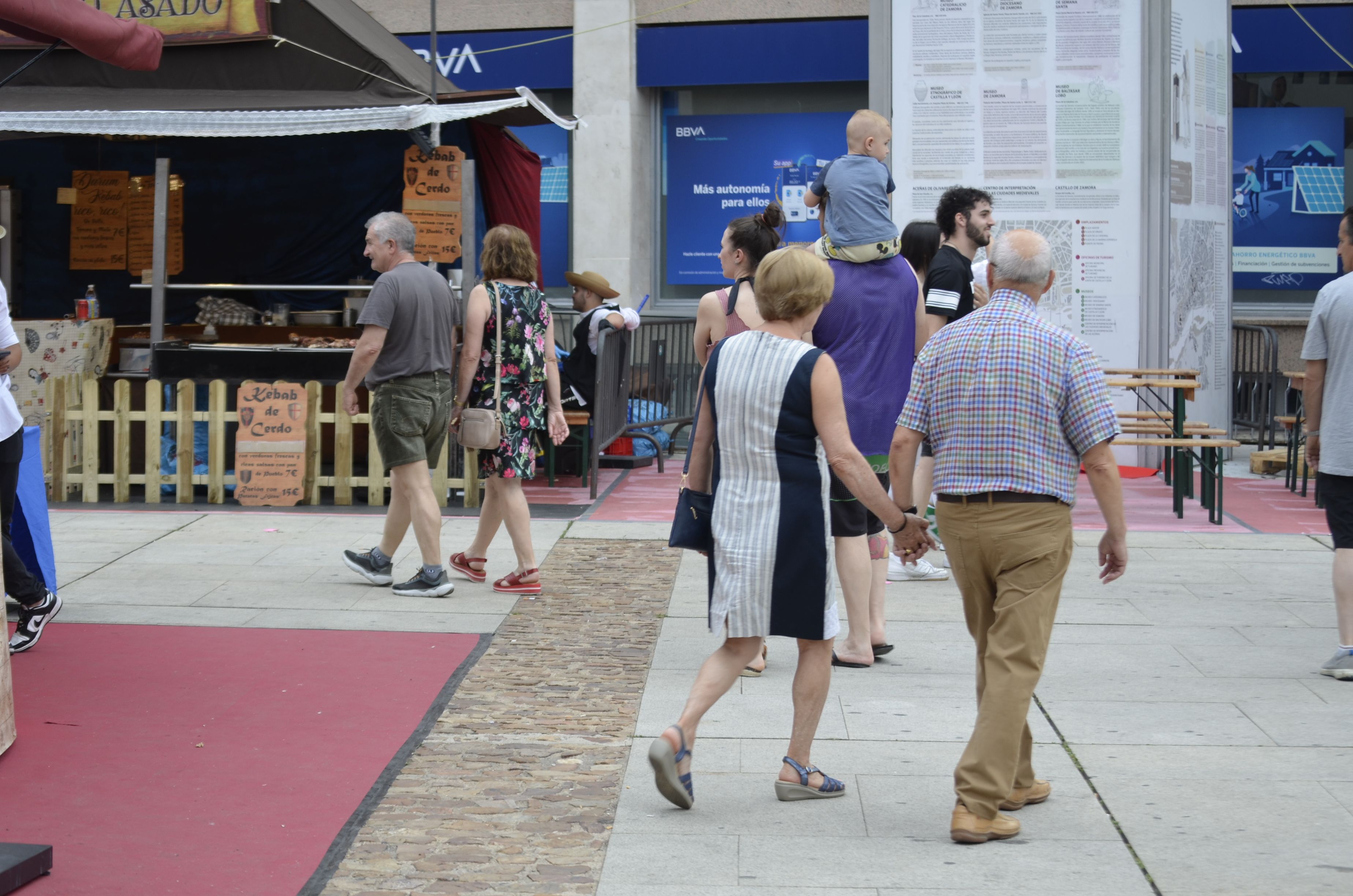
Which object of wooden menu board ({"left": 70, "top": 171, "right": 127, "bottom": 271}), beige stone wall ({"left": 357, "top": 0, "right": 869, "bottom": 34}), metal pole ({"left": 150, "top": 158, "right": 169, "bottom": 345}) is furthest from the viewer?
beige stone wall ({"left": 357, "top": 0, "right": 869, "bottom": 34})

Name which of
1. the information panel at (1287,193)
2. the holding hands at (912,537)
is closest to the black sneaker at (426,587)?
the holding hands at (912,537)

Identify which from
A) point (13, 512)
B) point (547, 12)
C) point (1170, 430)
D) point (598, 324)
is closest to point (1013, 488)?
point (13, 512)

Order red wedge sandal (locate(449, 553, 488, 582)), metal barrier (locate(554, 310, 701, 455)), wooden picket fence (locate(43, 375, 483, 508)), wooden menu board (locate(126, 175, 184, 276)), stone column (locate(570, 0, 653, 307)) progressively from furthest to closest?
stone column (locate(570, 0, 653, 307)), wooden menu board (locate(126, 175, 184, 276)), metal barrier (locate(554, 310, 701, 455)), wooden picket fence (locate(43, 375, 483, 508)), red wedge sandal (locate(449, 553, 488, 582))

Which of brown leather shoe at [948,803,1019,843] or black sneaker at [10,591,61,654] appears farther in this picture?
black sneaker at [10,591,61,654]

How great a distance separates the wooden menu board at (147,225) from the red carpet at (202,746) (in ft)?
26.3

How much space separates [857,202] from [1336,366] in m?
2.10

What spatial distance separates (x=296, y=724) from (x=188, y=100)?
24.5 ft

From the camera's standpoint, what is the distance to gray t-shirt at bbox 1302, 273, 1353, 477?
603cm

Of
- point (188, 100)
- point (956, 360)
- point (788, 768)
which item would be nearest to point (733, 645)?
point (788, 768)

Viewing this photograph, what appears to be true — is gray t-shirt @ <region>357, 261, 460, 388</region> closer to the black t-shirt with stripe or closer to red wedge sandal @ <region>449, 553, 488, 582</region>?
red wedge sandal @ <region>449, 553, 488, 582</region>

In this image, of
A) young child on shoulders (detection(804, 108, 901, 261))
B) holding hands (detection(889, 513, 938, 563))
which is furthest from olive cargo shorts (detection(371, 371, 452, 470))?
holding hands (detection(889, 513, 938, 563))

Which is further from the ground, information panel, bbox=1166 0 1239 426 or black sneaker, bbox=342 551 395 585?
information panel, bbox=1166 0 1239 426

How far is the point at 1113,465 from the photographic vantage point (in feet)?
13.8

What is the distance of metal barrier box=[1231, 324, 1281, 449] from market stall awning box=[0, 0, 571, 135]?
6.37 m
